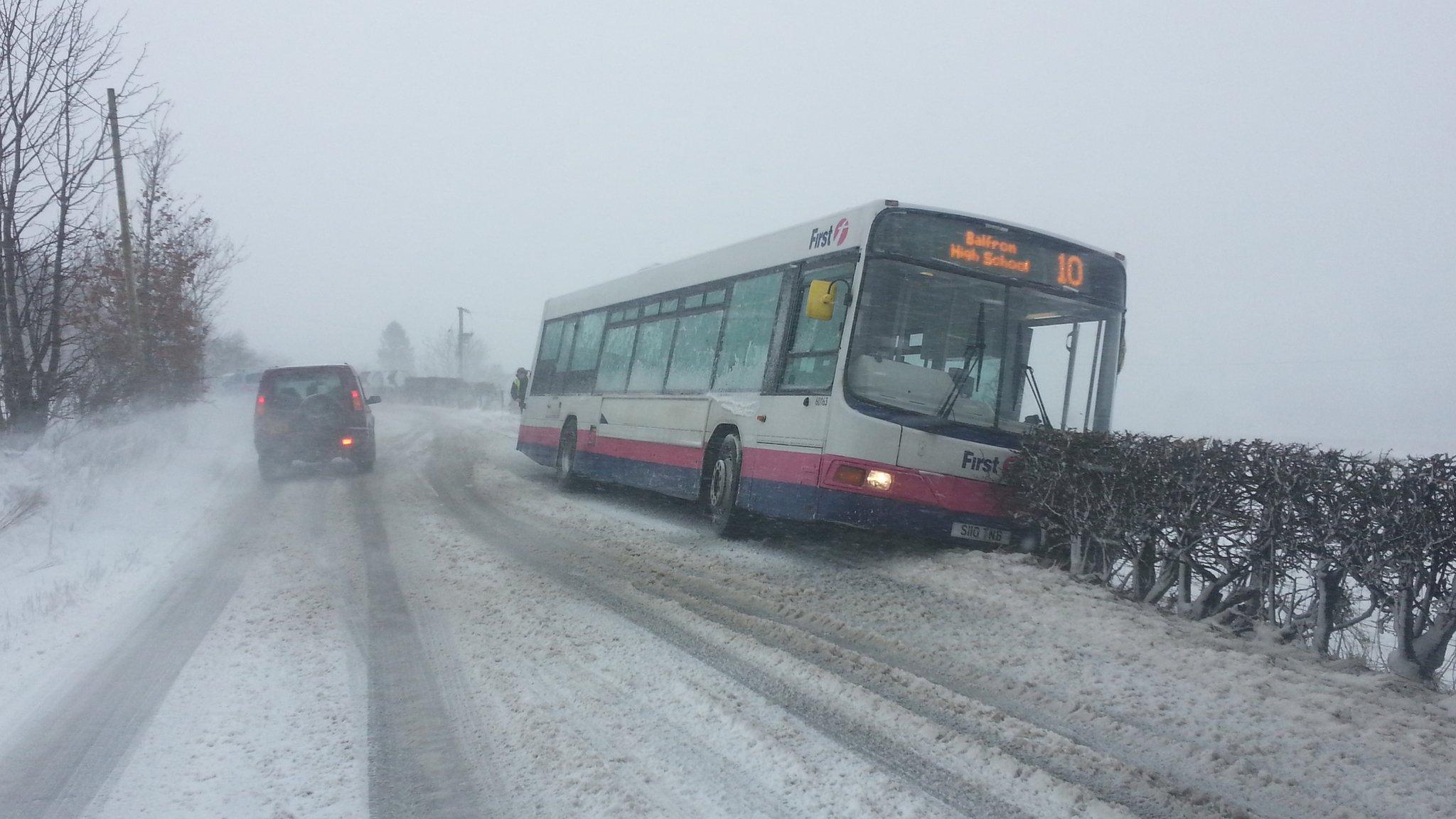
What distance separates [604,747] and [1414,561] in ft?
12.5

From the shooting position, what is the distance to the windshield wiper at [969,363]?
25.3ft

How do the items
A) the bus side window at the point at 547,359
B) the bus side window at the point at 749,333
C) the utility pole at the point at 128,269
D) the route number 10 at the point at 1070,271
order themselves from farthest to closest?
the utility pole at the point at 128,269
the bus side window at the point at 547,359
the bus side window at the point at 749,333
the route number 10 at the point at 1070,271

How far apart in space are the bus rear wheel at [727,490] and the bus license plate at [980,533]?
92.1 inches

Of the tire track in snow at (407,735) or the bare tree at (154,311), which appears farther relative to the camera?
the bare tree at (154,311)

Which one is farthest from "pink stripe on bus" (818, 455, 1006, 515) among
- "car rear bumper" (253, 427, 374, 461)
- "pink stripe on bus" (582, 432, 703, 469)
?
"car rear bumper" (253, 427, 374, 461)

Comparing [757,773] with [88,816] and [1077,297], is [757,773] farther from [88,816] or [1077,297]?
[1077,297]

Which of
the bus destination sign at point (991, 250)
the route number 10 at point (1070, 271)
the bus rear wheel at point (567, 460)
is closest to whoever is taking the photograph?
the bus destination sign at point (991, 250)

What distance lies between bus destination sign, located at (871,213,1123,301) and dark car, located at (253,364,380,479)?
1112 centimetres

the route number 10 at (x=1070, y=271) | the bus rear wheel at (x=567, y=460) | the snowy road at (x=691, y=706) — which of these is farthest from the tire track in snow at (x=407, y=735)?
the bus rear wheel at (x=567, y=460)

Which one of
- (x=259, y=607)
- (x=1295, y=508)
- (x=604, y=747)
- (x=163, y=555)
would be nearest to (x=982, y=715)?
(x=604, y=747)

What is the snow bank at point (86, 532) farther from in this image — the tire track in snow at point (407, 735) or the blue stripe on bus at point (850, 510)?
the blue stripe on bus at point (850, 510)

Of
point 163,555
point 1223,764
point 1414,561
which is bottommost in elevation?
point 163,555

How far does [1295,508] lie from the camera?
487 cm

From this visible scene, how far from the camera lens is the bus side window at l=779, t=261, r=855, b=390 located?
7961 millimetres
